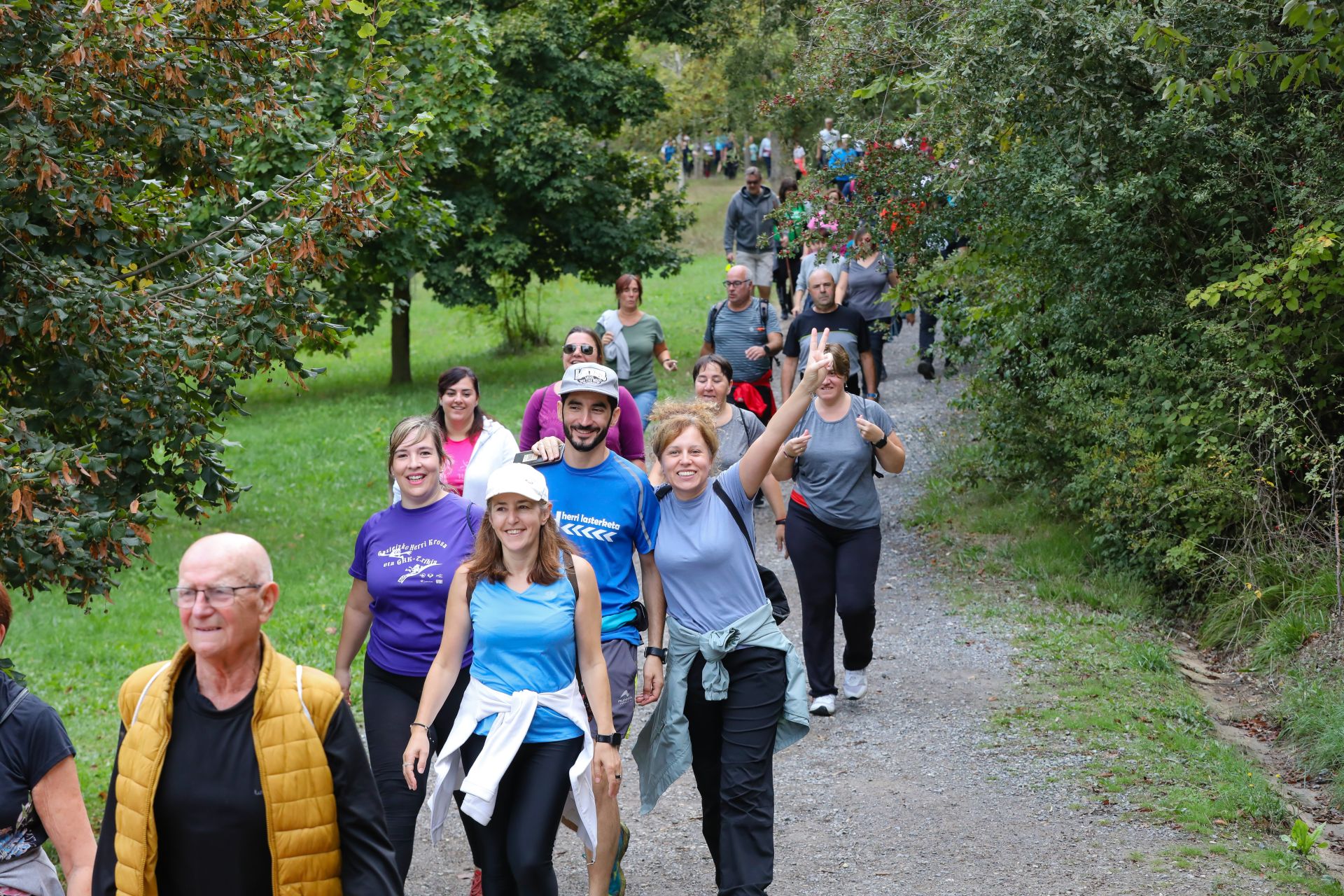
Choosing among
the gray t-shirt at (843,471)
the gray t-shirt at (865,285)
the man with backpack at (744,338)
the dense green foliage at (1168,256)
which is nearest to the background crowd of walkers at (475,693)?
the gray t-shirt at (843,471)

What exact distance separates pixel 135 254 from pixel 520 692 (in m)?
3.06

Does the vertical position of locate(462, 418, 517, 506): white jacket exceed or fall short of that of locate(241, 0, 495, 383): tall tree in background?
it falls short

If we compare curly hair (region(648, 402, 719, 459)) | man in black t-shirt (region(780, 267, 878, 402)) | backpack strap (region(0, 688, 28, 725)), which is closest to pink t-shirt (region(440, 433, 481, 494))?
curly hair (region(648, 402, 719, 459))

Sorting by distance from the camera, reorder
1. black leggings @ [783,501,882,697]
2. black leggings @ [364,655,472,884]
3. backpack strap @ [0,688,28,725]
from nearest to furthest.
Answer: backpack strap @ [0,688,28,725] < black leggings @ [364,655,472,884] < black leggings @ [783,501,882,697]

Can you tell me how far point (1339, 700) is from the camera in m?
7.51

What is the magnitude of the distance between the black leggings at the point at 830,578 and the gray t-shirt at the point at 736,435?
1.43 ft

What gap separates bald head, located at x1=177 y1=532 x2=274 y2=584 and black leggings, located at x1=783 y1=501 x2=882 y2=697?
4.73 m

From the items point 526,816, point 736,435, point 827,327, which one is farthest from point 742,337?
point 526,816

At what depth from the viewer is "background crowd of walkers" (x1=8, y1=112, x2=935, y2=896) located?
3084 mm

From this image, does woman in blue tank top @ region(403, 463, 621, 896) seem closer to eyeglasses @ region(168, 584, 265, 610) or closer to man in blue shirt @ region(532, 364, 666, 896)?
man in blue shirt @ region(532, 364, 666, 896)

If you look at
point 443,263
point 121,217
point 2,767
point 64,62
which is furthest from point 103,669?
point 443,263

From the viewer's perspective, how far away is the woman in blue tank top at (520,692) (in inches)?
181

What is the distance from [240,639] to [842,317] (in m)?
7.86

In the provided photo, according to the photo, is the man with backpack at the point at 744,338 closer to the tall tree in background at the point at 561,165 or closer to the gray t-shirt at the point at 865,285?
the gray t-shirt at the point at 865,285
